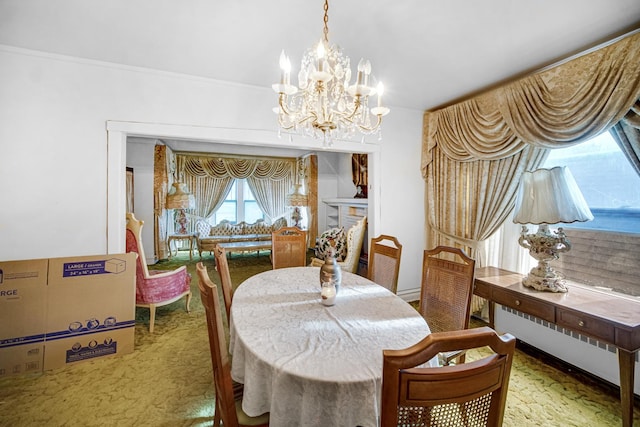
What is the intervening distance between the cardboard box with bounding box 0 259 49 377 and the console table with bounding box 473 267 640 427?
3.57m

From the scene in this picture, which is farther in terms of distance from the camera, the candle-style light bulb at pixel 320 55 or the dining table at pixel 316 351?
the candle-style light bulb at pixel 320 55

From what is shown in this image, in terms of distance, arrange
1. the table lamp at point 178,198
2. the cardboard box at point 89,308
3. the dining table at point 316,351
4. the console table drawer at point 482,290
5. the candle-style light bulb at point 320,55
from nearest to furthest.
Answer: the dining table at point 316,351
the candle-style light bulb at point 320,55
the cardboard box at point 89,308
the console table drawer at point 482,290
the table lamp at point 178,198

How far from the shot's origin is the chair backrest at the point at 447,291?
5.59ft

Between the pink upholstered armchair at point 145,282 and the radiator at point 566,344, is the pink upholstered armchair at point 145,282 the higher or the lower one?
the higher one

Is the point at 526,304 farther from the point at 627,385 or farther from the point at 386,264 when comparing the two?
the point at 386,264

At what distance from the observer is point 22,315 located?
204cm

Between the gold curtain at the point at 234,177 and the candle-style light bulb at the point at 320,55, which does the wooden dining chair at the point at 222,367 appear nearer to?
the candle-style light bulb at the point at 320,55

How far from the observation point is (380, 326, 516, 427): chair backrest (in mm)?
677

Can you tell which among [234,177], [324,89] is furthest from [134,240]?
[234,177]

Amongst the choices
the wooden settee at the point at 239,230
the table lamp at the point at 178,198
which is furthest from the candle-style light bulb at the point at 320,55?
the table lamp at the point at 178,198

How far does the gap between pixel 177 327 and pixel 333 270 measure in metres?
2.14

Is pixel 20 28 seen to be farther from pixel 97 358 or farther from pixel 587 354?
pixel 587 354

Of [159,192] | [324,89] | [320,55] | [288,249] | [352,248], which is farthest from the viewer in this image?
[159,192]

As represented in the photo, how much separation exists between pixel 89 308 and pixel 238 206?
17.8 ft
